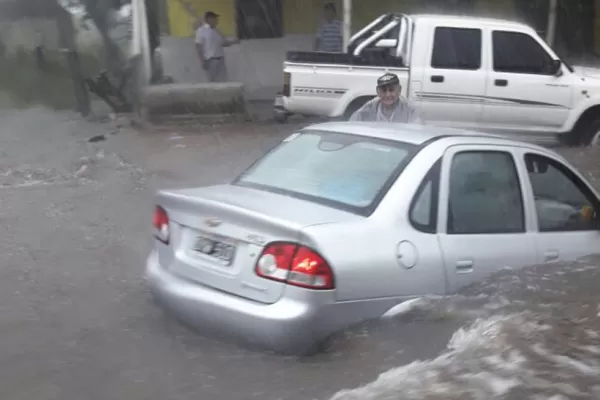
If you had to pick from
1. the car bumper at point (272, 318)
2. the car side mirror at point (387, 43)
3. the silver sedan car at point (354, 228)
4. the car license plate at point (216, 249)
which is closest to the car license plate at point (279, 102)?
the car side mirror at point (387, 43)

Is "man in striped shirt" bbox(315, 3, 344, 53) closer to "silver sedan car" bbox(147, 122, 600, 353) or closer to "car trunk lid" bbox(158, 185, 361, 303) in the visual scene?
"silver sedan car" bbox(147, 122, 600, 353)

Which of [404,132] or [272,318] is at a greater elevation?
[404,132]

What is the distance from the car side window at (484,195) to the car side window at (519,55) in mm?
7313

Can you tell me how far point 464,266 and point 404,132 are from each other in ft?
3.40

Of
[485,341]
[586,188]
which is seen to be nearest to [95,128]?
[586,188]

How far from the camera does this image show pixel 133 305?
263 inches

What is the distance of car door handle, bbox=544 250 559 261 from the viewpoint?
594 centimetres

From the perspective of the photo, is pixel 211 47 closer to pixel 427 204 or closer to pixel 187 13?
pixel 187 13

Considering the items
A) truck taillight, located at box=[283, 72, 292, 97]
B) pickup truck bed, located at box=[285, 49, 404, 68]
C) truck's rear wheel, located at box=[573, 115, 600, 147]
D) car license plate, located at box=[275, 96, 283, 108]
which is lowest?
truck's rear wheel, located at box=[573, 115, 600, 147]

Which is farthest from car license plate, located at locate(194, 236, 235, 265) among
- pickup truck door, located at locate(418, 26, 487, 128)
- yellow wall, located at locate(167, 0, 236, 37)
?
yellow wall, located at locate(167, 0, 236, 37)

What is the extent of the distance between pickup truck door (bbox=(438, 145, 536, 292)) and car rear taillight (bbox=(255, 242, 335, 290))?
0.87 meters

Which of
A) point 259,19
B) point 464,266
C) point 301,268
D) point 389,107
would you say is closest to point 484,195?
point 464,266

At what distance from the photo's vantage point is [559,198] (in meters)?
6.28

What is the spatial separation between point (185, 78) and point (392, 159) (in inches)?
519
